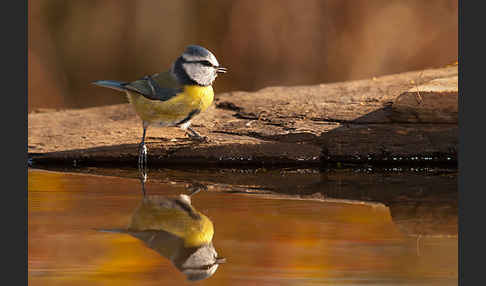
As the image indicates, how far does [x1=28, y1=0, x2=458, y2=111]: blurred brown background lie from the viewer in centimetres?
586

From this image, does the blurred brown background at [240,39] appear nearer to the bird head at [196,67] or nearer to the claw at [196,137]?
the claw at [196,137]

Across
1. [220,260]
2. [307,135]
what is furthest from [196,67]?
[220,260]

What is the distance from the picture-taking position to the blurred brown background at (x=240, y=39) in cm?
586

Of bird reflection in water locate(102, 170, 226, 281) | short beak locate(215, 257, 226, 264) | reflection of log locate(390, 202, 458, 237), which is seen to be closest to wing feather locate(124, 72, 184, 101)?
bird reflection in water locate(102, 170, 226, 281)

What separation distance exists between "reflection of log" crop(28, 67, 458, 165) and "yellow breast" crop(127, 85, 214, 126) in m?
0.34

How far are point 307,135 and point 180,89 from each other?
2.55 feet

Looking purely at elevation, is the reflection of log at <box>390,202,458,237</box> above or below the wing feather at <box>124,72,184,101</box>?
below

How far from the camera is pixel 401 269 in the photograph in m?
1.89

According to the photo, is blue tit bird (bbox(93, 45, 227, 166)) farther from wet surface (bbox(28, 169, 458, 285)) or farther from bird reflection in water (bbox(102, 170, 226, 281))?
bird reflection in water (bbox(102, 170, 226, 281))

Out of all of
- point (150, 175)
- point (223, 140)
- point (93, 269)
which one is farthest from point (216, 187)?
point (93, 269)

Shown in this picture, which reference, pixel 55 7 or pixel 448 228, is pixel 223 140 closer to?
pixel 448 228

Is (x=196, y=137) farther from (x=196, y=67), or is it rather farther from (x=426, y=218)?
(x=426, y=218)

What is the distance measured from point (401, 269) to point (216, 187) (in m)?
1.42

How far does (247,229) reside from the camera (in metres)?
2.35
